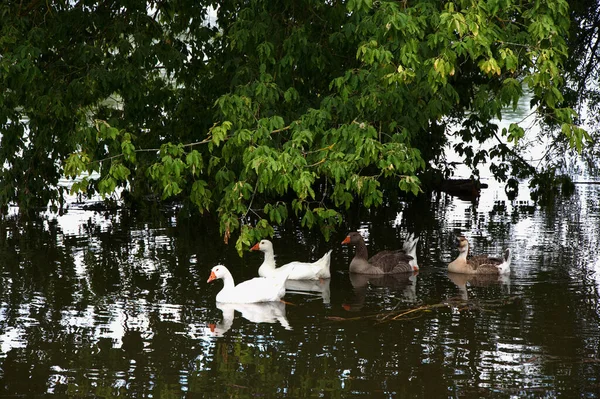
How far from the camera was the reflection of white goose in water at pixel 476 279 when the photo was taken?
14648 millimetres

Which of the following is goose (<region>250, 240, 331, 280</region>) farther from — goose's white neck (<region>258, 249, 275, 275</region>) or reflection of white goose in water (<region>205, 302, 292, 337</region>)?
reflection of white goose in water (<region>205, 302, 292, 337</region>)

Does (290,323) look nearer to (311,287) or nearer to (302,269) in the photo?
(311,287)

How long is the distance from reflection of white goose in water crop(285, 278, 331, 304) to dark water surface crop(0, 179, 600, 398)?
0.07m

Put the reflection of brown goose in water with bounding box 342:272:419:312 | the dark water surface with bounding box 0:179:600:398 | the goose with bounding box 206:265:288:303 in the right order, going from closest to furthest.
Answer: the dark water surface with bounding box 0:179:600:398 < the goose with bounding box 206:265:288:303 < the reflection of brown goose in water with bounding box 342:272:419:312

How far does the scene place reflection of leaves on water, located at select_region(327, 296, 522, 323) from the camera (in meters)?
12.3

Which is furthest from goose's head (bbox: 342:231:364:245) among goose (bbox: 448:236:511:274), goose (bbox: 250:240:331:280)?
goose (bbox: 448:236:511:274)

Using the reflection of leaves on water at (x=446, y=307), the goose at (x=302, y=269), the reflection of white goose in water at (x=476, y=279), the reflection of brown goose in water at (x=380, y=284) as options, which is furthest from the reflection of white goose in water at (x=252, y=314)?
the reflection of white goose in water at (x=476, y=279)

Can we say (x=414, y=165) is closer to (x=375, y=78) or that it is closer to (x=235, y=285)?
(x=375, y=78)

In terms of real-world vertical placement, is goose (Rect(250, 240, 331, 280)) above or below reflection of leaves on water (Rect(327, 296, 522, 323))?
above

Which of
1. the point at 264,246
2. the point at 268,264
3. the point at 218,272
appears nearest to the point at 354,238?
the point at 264,246

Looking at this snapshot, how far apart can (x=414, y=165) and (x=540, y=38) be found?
83.5 inches

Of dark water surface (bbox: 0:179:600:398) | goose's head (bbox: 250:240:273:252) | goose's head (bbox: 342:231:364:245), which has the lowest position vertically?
dark water surface (bbox: 0:179:600:398)

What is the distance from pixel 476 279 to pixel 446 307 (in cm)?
217

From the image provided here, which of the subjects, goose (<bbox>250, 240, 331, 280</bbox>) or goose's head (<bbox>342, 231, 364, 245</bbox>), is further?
goose's head (<bbox>342, 231, 364, 245</bbox>)
